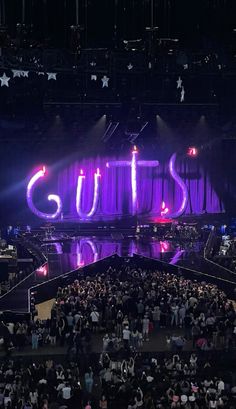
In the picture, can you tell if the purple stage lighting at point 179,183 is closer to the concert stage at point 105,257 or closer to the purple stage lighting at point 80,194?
the concert stage at point 105,257

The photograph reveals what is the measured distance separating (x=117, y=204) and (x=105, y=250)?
11631 millimetres

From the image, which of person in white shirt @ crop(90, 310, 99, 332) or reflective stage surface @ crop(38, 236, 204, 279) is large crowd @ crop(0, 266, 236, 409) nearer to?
person in white shirt @ crop(90, 310, 99, 332)

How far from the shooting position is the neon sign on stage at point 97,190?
35.7 m

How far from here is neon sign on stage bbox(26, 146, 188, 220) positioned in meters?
35.7

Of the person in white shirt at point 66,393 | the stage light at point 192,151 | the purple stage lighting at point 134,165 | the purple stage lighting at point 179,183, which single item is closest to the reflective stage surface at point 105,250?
the purple stage lighting at point 134,165

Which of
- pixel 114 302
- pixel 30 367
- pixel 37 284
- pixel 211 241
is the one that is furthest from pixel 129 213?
pixel 30 367

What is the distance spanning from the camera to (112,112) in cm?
2889

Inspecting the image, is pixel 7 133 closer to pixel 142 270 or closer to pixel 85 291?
pixel 142 270

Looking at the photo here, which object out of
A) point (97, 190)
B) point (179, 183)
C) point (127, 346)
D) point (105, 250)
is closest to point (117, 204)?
point (97, 190)

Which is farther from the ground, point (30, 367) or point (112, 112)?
point (112, 112)

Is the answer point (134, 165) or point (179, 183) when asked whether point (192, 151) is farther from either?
point (134, 165)

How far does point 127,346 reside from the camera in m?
16.2

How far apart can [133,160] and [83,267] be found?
14.0 metres

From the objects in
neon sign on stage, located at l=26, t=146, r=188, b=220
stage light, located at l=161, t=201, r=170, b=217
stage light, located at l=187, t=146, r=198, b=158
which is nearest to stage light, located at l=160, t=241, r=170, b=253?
neon sign on stage, located at l=26, t=146, r=188, b=220
